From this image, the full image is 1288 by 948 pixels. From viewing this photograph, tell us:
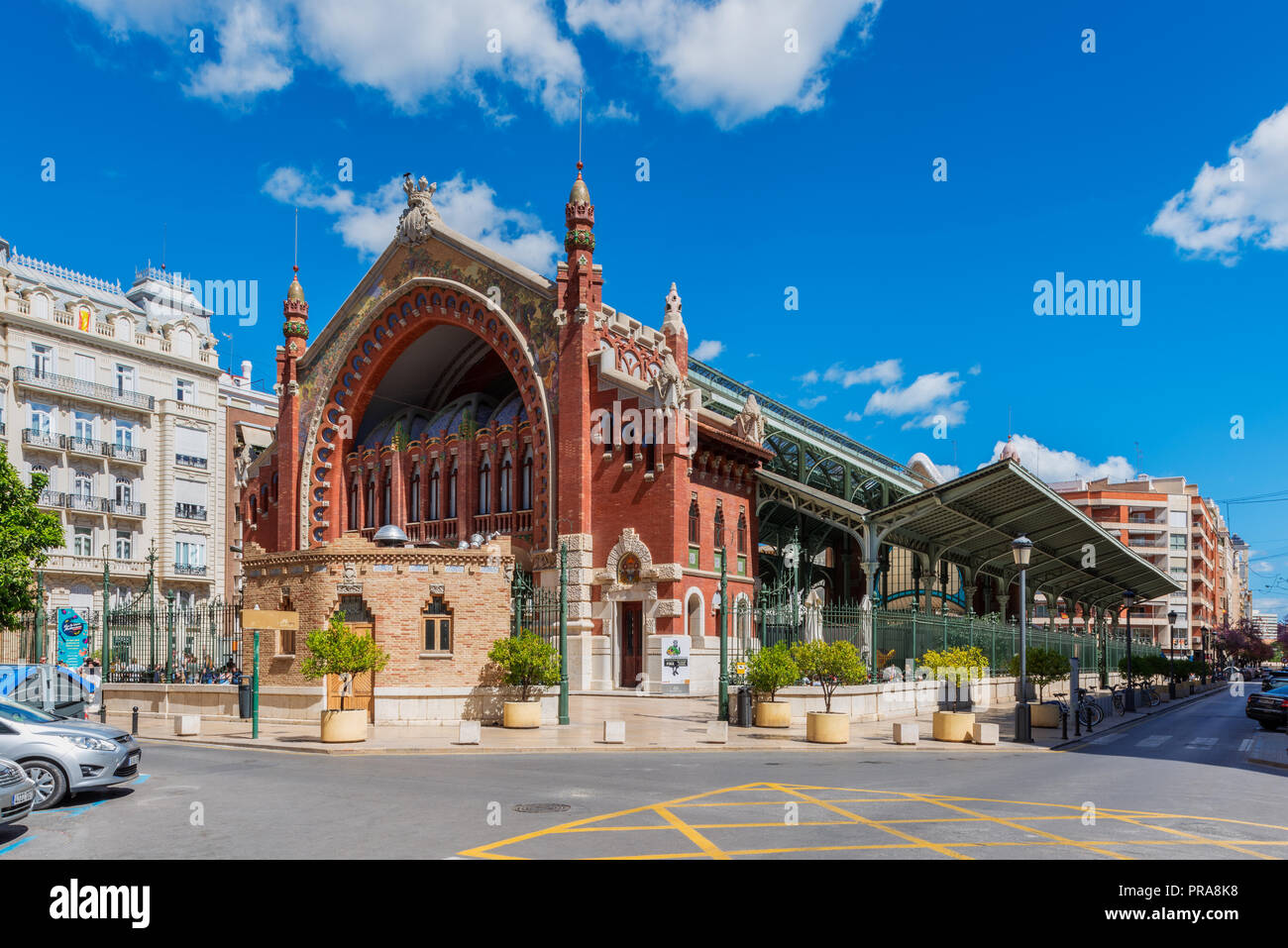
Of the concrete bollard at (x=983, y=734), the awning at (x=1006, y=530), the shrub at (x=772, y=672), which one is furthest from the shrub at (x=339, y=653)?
the awning at (x=1006, y=530)

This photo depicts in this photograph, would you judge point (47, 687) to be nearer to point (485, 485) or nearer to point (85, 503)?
point (485, 485)

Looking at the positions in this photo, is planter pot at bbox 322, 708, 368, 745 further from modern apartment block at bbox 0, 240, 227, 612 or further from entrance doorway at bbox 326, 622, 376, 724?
modern apartment block at bbox 0, 240, 227, 612

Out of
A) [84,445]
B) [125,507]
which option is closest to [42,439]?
[84,445]

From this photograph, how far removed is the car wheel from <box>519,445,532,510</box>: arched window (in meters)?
30.0

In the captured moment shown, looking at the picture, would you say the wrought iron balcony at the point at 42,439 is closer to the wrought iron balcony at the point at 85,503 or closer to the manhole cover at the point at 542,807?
the wrought iron balcony at the point at 85,503

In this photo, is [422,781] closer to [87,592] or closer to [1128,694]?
[1128,694]

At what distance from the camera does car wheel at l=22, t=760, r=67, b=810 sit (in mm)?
14195

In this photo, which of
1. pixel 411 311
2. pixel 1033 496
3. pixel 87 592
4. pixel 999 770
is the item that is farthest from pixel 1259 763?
pixel 87 592

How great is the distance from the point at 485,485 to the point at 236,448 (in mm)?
28554

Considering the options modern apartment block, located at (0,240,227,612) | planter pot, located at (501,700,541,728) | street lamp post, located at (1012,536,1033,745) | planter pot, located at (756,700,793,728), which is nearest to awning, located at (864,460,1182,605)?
street lamp post, located at (1012,536,1033,745)

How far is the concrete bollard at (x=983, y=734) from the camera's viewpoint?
25.1 metres

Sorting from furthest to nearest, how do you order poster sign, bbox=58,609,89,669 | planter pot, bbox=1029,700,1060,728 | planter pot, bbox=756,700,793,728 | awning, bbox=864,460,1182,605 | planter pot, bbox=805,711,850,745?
awning, bbox=864,460,1182,605 < poster sign, bbox=58,609,89,669 < planter pot, bbox=1029,700,1060,728 < planter pot, bbox=756,700,793,728 < planter pot, bbox=805,711,850,745

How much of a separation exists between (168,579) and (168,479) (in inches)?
229

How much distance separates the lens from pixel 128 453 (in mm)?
60594
